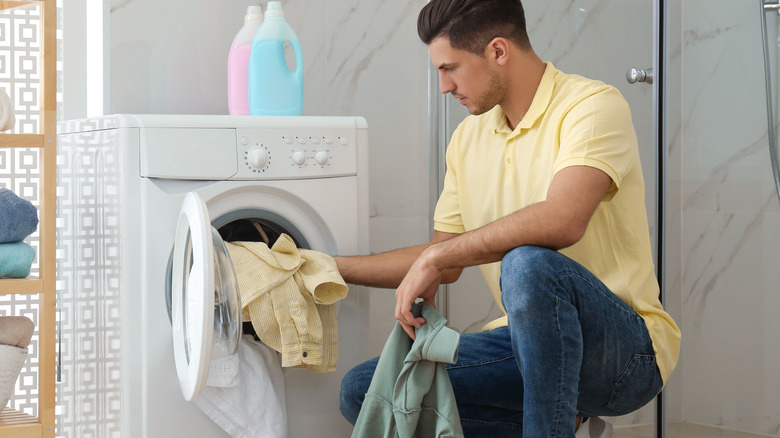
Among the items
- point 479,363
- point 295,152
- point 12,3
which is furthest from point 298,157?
point 12,3

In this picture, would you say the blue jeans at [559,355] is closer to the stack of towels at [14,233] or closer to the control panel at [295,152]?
the control panel at [295,152]

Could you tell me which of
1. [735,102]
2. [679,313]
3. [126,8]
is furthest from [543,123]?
[126,8]

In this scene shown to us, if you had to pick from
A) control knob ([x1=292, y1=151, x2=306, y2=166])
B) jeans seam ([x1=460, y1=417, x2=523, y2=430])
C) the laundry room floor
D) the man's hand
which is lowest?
the laundry room floor

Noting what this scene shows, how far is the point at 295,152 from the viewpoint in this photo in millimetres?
1727

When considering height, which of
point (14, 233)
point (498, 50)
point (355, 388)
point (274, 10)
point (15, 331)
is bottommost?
point (355, 388)

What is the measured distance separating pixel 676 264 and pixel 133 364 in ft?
3.78

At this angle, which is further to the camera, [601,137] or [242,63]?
[242,63]

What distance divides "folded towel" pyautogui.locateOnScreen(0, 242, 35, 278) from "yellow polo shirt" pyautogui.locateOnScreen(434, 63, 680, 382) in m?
0.98

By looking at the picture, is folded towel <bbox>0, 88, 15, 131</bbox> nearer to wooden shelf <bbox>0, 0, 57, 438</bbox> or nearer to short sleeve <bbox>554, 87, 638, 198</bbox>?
wooden shelf <bbox>0, 0, 57, 438</bbox>

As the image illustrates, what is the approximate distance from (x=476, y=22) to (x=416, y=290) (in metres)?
0.59

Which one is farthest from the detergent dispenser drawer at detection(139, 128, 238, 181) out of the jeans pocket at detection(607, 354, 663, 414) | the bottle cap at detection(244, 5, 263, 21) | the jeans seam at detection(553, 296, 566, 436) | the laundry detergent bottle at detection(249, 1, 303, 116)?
the jeans pocket at detection(607, 354, 663, 414)

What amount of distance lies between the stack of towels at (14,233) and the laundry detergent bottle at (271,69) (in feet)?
1.85

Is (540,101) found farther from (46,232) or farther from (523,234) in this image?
(46,232)

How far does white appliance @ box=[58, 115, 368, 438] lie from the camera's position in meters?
1.60
